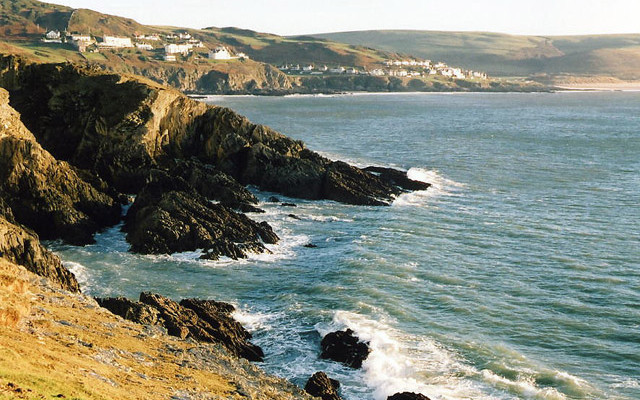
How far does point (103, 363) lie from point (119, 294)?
604 inches

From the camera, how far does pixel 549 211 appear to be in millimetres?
57250

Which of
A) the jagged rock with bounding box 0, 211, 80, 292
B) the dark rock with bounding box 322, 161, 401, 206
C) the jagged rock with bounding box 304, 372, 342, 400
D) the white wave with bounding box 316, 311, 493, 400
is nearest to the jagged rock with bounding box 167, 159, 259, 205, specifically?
the dark rock with bounding box 322, 161, 401, 206

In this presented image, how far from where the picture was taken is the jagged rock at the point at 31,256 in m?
33.6

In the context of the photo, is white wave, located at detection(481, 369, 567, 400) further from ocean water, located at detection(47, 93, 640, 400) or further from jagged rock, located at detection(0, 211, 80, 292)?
jagged rock, located at detection(0, 211, 80, 292)

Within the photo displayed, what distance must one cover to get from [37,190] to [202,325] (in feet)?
73.3

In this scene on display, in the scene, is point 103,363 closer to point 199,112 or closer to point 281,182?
point 281,182

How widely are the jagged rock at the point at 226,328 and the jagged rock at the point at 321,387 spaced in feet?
13.0

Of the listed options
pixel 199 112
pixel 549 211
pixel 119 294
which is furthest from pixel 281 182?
pixel 119 294

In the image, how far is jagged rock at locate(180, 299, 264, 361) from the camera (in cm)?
2936

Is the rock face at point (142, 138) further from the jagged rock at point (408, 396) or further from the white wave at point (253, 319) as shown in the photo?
the jagged rock at point (408, 396)

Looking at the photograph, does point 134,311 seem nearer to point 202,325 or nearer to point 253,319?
point 202,325

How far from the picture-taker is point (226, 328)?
30.7 meters

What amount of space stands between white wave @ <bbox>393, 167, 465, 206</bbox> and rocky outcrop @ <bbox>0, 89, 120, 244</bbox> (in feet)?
90.1

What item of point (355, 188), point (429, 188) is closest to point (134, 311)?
point (355, 188)
